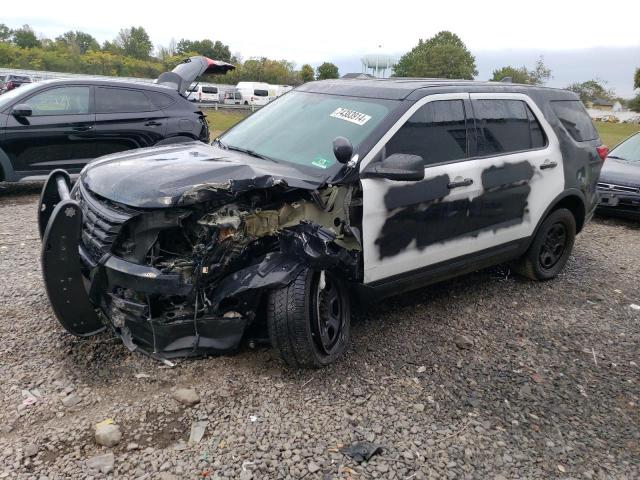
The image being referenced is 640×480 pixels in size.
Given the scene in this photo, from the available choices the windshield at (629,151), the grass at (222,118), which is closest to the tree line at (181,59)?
the grass at (222,118)

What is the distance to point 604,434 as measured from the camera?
309 cm

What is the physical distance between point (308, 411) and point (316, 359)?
1.15 ft

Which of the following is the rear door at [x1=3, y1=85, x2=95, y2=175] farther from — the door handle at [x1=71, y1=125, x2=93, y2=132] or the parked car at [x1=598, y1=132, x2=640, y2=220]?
the parked car at [x1=598, y1=132, x2=640, y2=220]

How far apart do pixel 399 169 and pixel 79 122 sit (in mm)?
5775

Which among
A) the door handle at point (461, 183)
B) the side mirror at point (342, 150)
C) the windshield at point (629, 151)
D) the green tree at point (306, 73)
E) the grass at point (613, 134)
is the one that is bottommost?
the grass at point (613, 134)

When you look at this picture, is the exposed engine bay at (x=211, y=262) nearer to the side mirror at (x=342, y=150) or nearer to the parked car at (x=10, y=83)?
the side mirror at (x=342, y=150)

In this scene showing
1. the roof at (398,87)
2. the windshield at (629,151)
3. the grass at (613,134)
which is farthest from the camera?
the grass at (613,134)

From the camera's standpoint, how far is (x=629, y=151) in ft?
30.4

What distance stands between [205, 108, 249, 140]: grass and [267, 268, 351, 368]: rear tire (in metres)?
18.9

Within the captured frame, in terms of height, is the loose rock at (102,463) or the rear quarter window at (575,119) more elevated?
the rear quarter window at (575,119)

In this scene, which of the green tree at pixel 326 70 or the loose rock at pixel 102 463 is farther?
the green tree at pixel 326 70

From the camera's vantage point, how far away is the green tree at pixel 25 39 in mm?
75188

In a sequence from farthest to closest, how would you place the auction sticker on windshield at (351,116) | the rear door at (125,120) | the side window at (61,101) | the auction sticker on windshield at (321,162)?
1. the rear door at (125,120)
2. the side window at (61,101)
3. the auction sticker on windshield at (351,116)
4. the auction sticker on windshield at (321,162)

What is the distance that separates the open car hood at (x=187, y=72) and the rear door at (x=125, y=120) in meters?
0.73
